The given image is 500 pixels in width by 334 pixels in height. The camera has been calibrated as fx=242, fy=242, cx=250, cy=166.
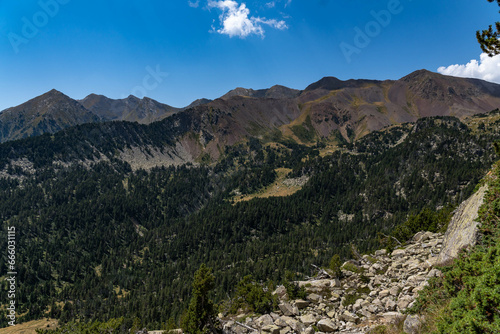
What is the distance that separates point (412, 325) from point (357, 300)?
937 centimetres

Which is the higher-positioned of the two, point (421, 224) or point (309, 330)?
point (309, 330)

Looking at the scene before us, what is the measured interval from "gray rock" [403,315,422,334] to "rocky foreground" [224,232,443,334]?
5 centimetres

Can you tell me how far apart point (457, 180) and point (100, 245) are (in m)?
281

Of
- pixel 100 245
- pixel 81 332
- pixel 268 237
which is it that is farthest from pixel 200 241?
pixel 81 332

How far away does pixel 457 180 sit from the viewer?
187125 mm

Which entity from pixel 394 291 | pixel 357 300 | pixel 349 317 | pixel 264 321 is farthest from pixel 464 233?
pixel 264 321

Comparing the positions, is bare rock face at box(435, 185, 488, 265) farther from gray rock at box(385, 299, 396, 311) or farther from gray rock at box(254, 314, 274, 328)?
gray rock at box(254, 314, 274, 328)

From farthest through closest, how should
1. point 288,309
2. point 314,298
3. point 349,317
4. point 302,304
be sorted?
point 314,298
point 302,304
point 288,309
point 349,317

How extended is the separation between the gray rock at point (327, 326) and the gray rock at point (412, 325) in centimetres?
686

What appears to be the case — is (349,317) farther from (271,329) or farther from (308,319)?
(271,329)

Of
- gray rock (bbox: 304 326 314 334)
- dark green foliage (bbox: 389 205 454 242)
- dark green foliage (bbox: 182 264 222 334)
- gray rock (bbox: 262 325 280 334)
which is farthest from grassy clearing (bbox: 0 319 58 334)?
dark green foliage (bbox: 389 205 454 242)

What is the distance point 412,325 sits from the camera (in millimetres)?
13539

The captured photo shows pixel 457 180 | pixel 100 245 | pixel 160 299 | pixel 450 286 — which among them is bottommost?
pixel 160 299

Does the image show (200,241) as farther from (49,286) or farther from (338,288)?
(338,288)
